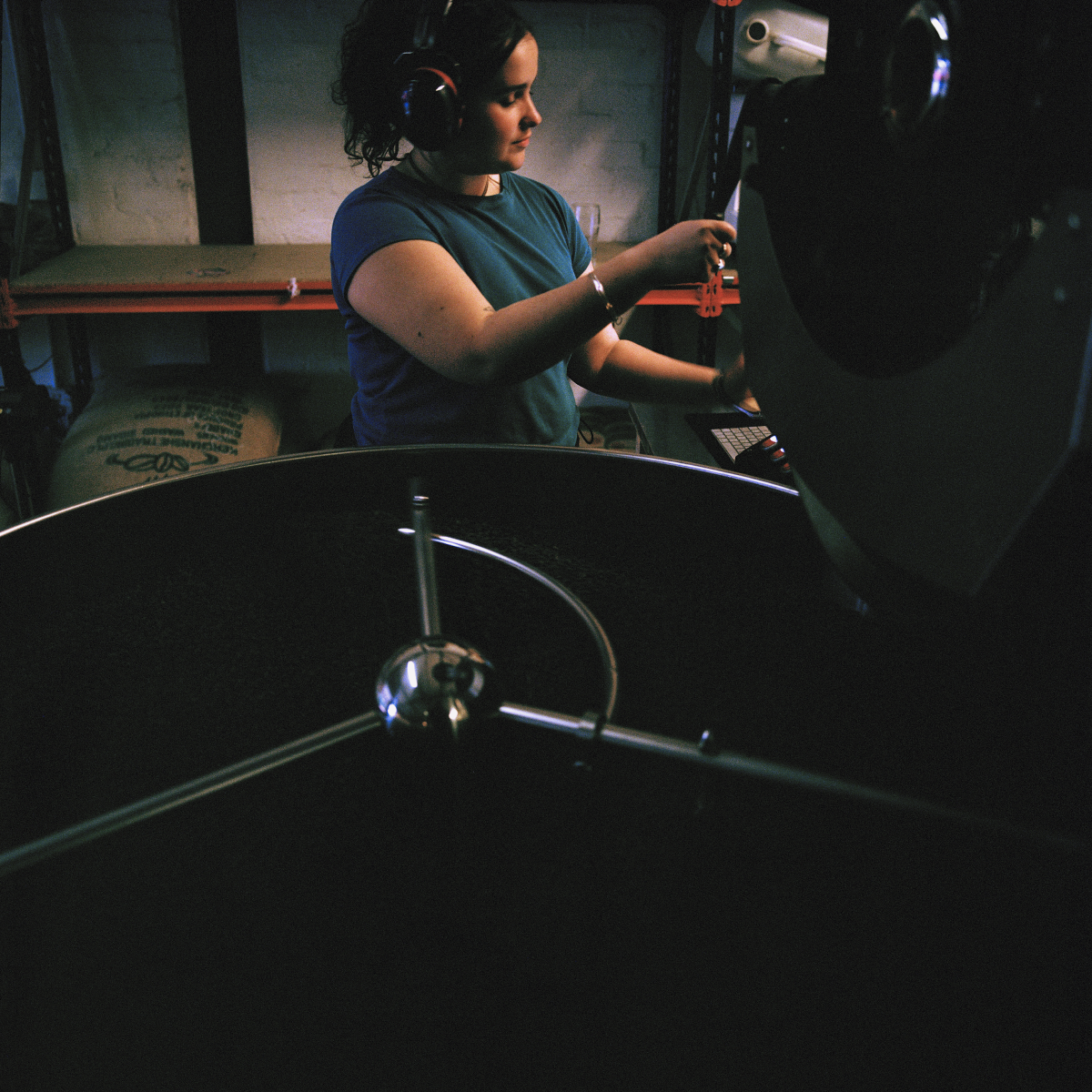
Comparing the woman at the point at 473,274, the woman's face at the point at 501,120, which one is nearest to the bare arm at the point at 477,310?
the woman at the point at 473,274

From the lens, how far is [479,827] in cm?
40

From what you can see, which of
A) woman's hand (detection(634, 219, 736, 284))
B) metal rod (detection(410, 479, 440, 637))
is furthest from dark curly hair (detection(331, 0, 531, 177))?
metal rod (detection(410, 479, 440, 637))

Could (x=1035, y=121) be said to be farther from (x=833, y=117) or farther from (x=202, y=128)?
(x=202, y=128)

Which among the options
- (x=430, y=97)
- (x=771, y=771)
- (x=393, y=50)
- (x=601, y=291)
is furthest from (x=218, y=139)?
(x=771, y=771)

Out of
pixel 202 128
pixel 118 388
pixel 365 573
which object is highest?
pixel 202 128

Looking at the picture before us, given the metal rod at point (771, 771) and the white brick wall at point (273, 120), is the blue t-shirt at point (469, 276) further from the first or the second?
the white brick wall at point (273, 120)

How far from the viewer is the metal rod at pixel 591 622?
402 millimetres

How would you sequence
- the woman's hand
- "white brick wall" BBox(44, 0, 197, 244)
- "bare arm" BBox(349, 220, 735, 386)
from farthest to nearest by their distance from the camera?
"white brick wall" BBox(44, 0, 197, 244) < "bare arm" BBox(349, 220, 735, 386) < the woman's hand

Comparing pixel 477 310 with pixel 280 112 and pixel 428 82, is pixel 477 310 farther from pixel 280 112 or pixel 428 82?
pixel 280 112

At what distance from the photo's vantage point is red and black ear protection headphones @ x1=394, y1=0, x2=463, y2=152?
0.87m

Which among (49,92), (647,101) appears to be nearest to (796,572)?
(647,101)

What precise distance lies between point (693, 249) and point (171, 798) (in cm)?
49

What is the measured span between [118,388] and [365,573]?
169 centimetres

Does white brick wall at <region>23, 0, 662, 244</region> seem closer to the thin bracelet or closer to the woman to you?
the woman
